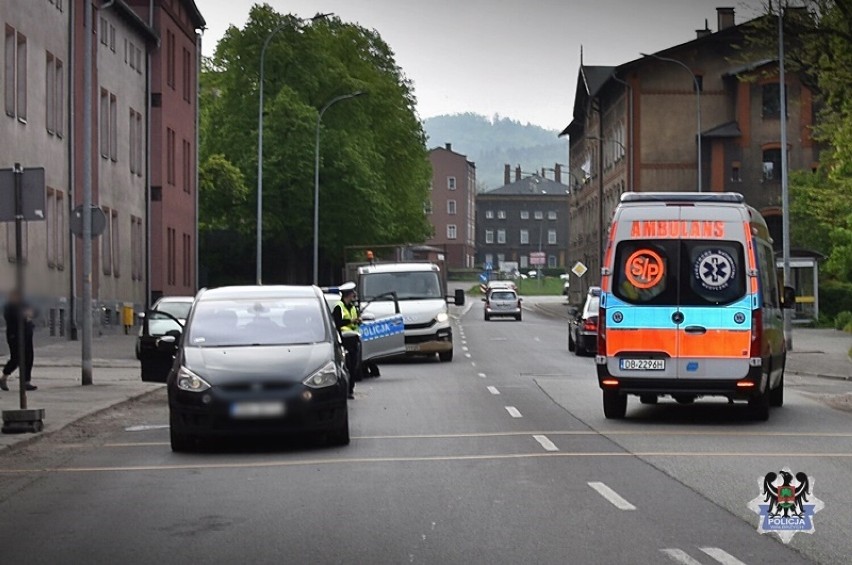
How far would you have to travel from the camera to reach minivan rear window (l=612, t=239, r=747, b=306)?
1781cm

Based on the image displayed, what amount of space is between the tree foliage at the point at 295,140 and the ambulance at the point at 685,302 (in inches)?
2008

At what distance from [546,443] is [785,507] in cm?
543

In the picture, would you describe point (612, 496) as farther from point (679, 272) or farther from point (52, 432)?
point (52, 432)

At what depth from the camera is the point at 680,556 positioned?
327 inches

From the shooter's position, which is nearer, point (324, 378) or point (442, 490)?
point (442, 490)

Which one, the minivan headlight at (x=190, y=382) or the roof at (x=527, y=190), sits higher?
the roof at (x=527, y=190)

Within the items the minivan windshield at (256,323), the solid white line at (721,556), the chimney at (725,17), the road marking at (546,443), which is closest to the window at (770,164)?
the chimney at (725,17)

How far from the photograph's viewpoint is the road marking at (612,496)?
410 inches

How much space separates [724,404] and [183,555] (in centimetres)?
1423

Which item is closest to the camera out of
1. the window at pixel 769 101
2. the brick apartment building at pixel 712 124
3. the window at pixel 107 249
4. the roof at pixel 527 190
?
the window at pixel 107 249

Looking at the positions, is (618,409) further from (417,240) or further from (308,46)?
(417,240)

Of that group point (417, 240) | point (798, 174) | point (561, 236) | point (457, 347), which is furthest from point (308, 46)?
point (561, 236)

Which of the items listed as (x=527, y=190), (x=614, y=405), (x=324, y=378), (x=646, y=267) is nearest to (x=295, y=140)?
(x=614, y=405)

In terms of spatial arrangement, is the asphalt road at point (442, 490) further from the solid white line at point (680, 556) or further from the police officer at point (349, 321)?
the police officer at point (349, 321)
